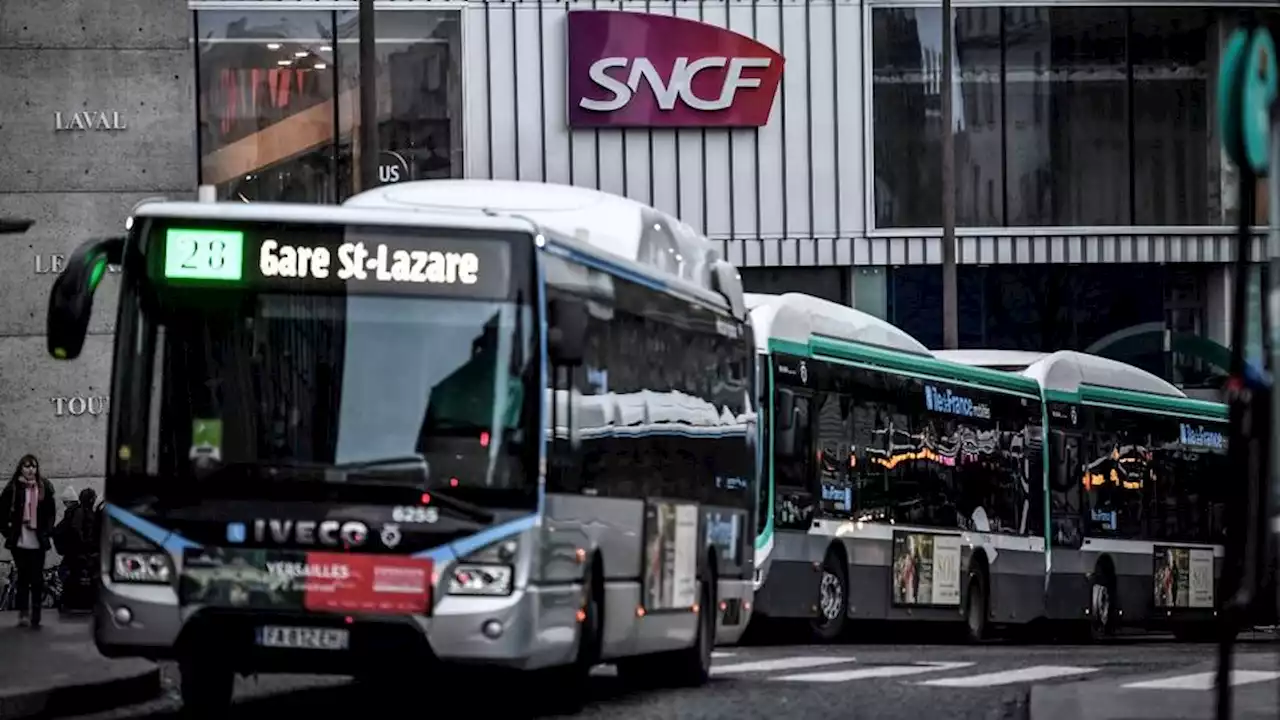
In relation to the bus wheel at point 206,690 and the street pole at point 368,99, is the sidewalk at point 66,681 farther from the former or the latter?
the street pole at point 368,99

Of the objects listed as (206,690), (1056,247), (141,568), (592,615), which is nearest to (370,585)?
(141,568)

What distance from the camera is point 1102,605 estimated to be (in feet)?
105

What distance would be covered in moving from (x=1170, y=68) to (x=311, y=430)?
1162 inches

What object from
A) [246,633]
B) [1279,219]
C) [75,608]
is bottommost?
[75,608]

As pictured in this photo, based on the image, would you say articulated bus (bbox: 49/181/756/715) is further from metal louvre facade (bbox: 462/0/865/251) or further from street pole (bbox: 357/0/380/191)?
metal louvre facade (bbox: 462/0/865/251)

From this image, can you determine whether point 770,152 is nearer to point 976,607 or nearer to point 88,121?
point 88,121

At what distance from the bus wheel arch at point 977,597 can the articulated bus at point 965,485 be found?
0.03 meters

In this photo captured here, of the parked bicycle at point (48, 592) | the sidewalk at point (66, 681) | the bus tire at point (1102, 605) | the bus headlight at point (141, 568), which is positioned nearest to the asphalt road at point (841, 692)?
the sidewalk at point (66, 681)

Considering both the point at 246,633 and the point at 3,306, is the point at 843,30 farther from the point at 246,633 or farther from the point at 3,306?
the point at 246,633

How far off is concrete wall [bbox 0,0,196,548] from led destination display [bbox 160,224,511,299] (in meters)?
22.2

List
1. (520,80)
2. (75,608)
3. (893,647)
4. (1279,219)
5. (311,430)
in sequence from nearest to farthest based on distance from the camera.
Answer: (1279,219)
(311,430)
(893,647)
(75,608)
(520,80)

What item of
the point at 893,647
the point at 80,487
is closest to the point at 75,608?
the point at 80,487

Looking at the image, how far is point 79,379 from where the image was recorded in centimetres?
3544

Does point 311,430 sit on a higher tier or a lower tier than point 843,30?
lower
